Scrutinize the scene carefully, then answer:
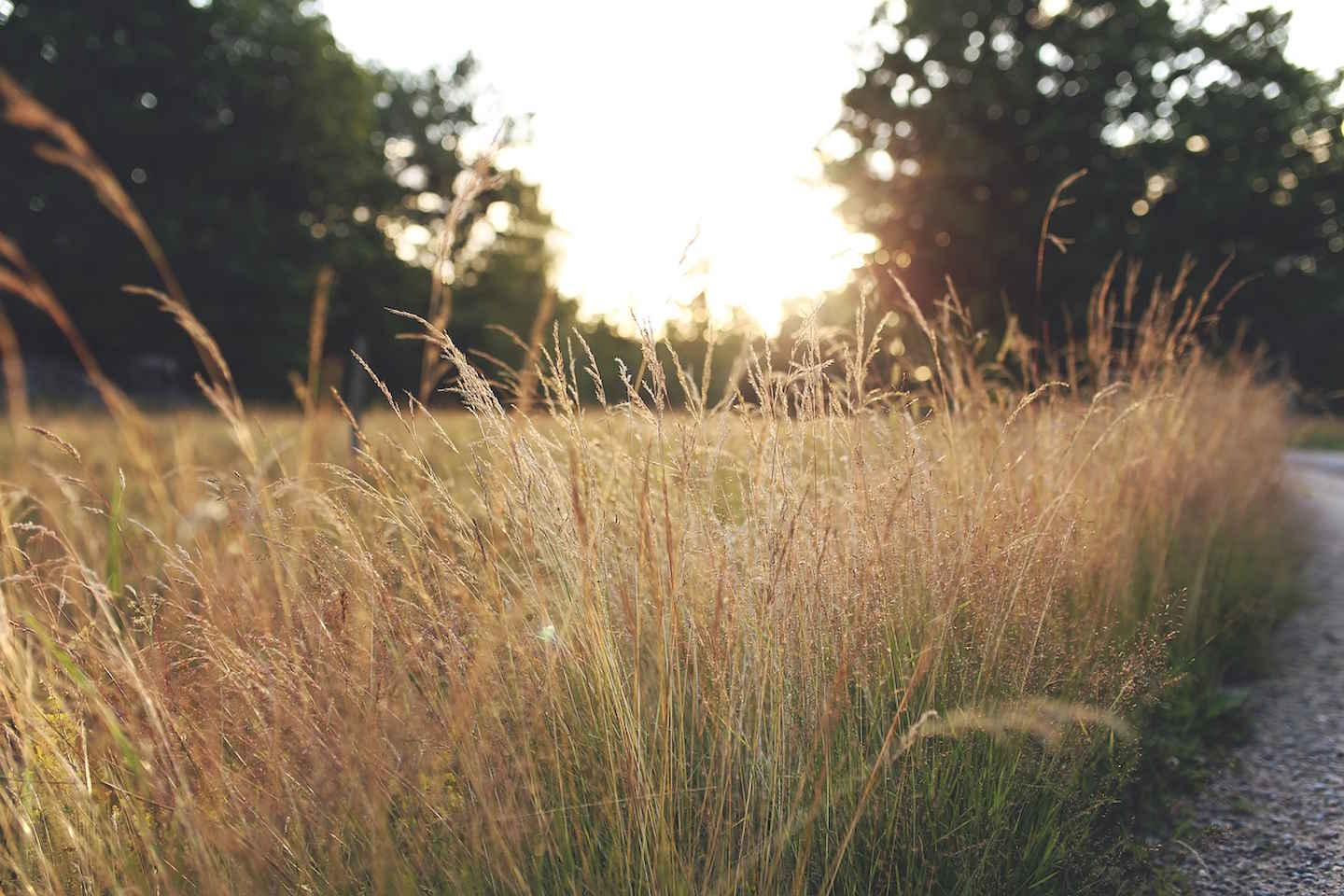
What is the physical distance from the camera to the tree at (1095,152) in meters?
16.3

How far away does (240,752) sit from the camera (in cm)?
196

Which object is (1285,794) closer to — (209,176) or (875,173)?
(875,173)

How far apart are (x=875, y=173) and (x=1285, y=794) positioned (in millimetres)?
16853

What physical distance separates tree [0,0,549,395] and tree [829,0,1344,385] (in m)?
11.0

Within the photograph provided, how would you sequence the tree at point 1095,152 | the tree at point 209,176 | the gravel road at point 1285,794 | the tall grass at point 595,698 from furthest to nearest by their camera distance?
the tree at point 209,176 < the tree at point 1095,152 < the gravel road at point 1285,794 < the tall grass at point 595,698

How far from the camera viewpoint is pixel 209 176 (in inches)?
885

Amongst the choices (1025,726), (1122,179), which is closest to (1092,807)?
(1025,726)

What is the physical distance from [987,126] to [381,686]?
17927 mm

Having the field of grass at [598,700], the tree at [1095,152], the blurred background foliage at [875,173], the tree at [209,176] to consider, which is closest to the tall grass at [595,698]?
the field of grass at [598,700]

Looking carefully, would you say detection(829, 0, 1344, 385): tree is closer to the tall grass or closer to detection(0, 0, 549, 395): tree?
detection(0, 0, 549, 395): tree

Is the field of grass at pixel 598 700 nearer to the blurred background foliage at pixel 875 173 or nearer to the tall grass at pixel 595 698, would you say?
the tall grass at pixel 595 698

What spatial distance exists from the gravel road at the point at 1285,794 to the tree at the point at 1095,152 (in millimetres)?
12866

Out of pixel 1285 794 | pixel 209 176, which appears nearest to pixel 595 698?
pixel 1285 794

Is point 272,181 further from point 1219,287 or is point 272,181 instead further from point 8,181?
point 1219,287
